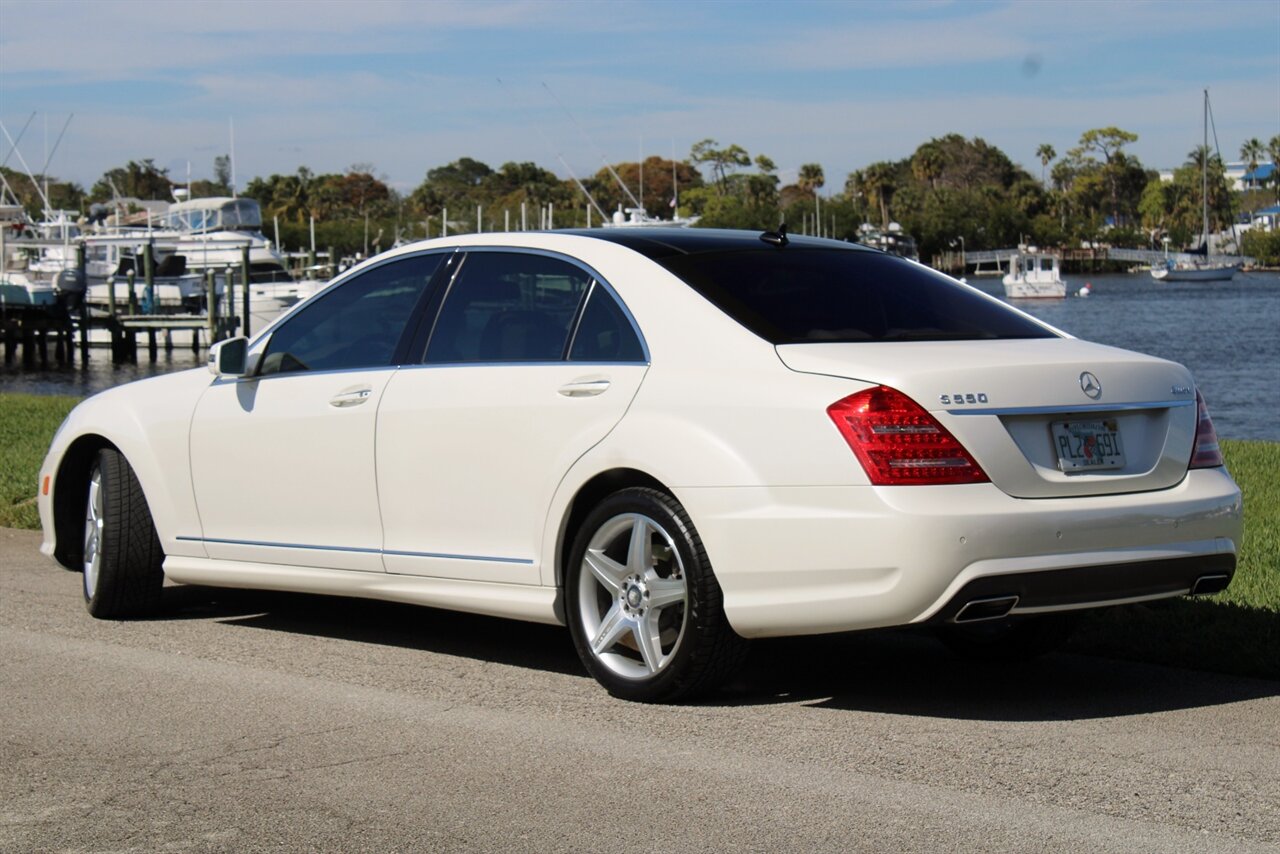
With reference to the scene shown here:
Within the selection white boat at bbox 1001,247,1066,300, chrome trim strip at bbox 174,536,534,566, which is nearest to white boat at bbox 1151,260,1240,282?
white boat at bbox 1001,247,1066,300

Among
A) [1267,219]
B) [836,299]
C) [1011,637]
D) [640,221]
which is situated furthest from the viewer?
[1267,219]

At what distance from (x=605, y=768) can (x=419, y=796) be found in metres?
0.57

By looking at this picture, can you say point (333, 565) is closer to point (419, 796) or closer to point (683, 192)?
point (419, 796)

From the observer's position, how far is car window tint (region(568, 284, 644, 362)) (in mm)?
6141

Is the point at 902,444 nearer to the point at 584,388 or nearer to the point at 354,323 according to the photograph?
the point at 584,388

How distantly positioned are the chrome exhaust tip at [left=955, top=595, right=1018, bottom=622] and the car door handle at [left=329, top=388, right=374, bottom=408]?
258 centimetres

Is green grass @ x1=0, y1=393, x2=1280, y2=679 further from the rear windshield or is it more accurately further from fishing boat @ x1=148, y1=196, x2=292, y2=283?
fishing boat @ x1=148, y1=196, x2=292, y2=283

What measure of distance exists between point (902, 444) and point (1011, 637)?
1.68m

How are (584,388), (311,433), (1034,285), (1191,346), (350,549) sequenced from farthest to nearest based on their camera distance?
(1034,285) < (1191,346) < (311,433) < (350,549) < (584,388)

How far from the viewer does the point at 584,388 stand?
6.13 meters

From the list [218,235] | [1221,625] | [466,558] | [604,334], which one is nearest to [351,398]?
[466,558]

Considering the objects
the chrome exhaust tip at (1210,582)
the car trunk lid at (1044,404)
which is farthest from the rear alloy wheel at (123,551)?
the chrome exhaust tip at (1210,582)

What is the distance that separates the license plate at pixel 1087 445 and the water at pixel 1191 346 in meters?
22.2

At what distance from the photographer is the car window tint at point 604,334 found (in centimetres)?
614
